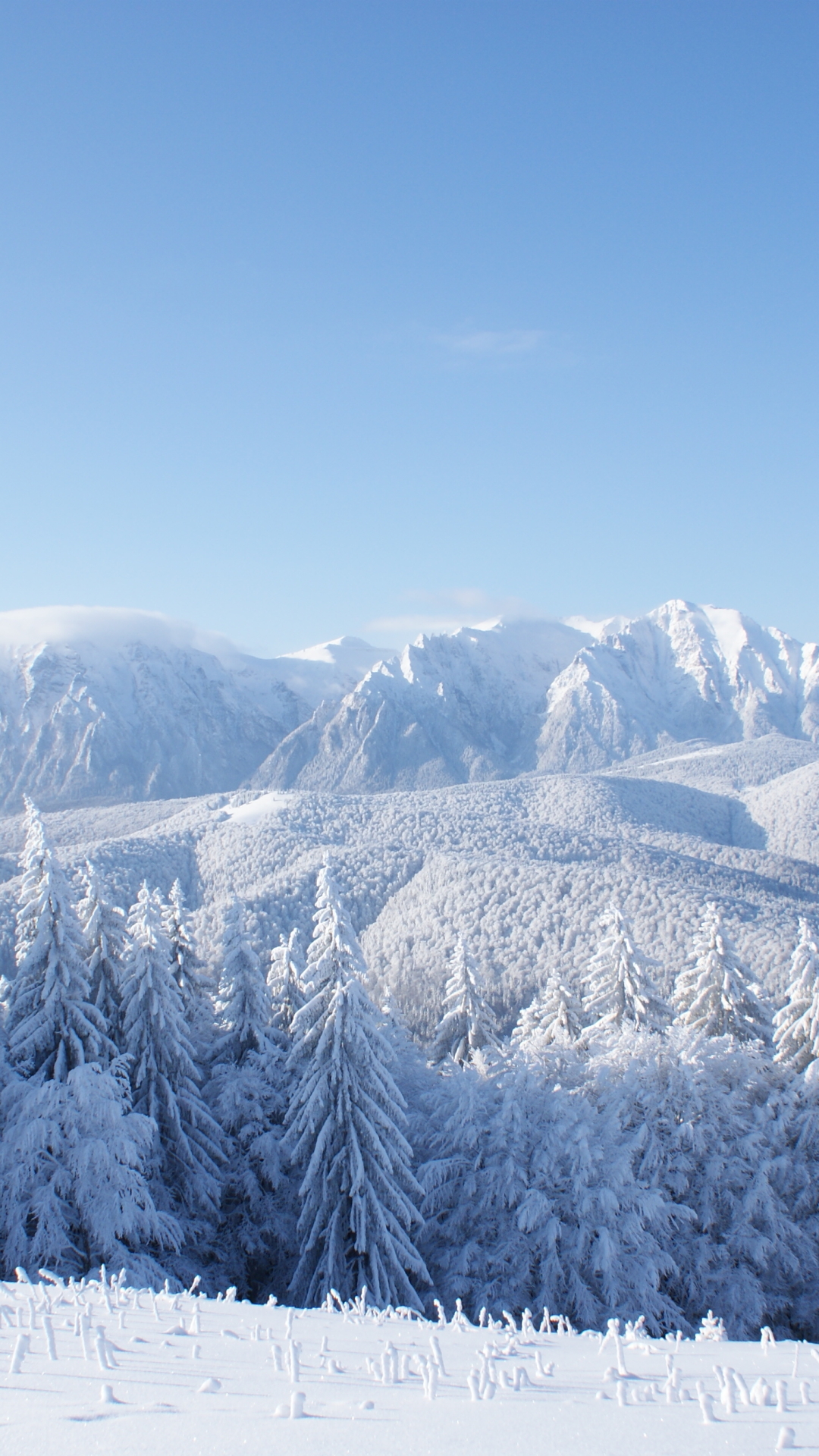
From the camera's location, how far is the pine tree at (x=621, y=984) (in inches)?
1292

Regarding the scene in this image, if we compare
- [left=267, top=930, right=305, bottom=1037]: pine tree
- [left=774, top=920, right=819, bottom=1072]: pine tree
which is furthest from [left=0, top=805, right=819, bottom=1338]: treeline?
[left=267, top=930, right=305, bottom=1037]: pine tree

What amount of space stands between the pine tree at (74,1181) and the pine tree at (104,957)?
5438 mm

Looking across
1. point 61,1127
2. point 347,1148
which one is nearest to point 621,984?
point 347,1148

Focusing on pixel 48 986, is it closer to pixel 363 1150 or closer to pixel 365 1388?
pixel 363 1150

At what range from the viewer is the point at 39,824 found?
2330 centimetres

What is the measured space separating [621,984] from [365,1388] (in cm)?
2951

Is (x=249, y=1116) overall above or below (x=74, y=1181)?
below

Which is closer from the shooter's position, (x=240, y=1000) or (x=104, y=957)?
(x=104, y=957)

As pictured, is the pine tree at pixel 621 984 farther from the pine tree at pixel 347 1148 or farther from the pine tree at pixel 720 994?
the pine tree at pixel 347 1148

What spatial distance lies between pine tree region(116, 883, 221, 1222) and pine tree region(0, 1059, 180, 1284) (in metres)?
4.81

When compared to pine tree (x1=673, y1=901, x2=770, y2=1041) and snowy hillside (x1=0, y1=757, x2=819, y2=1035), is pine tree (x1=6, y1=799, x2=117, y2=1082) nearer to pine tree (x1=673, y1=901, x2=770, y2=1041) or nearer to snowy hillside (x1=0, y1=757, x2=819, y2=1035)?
pine tree (x1=673, y1=901, x2=770, y2=1041)

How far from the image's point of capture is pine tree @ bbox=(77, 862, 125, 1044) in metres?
25.8

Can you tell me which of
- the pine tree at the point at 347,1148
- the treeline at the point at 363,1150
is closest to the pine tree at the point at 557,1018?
the treeline at the point at 363,1150

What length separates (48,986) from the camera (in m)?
22.0
